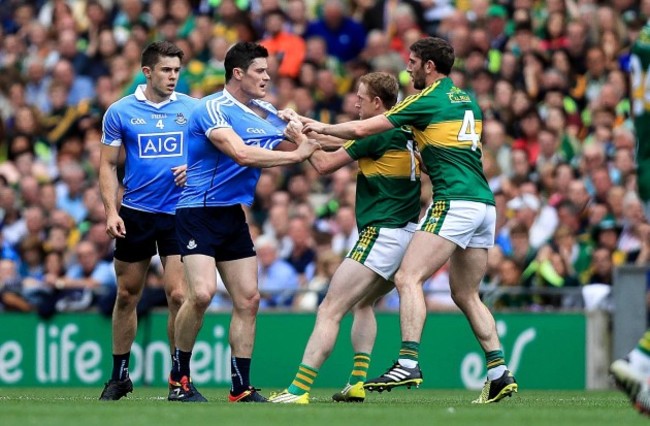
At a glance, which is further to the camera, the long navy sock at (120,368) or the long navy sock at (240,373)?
the long navy sock at (120,368)

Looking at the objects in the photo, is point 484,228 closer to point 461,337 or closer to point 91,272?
point 461,337

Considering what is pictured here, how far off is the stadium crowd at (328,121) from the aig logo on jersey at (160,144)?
4.93 metres

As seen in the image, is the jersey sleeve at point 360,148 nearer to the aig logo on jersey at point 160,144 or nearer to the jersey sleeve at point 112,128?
the aig logo on jersey at point 160,144

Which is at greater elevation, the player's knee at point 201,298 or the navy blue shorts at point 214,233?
the navy blue shorts at point 214,233

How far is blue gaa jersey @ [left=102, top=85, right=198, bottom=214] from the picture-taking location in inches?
523

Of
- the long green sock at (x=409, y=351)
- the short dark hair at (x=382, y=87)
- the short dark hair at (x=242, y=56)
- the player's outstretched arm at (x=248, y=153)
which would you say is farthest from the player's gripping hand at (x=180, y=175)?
the long green sock at (x=409, y=351)

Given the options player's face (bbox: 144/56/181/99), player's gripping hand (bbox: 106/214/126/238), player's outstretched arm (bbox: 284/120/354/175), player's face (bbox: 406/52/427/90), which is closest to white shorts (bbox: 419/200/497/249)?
player's outstretched arm (bbox: 284/120/354/175)

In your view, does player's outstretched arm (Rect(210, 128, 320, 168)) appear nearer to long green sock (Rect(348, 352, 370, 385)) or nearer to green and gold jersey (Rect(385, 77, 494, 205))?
green and gold jersey (Rect(385, 77, 494, 205))

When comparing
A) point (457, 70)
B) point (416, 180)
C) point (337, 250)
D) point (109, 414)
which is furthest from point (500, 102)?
point (109, 414)

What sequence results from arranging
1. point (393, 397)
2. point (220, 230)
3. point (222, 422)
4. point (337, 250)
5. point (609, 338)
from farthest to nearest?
1. point (337, 250)
2. point (609, 338)
3. point (393, 397)
4. point (220, 230)
5. point (222, 422)

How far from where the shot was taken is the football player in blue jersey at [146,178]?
1327cm

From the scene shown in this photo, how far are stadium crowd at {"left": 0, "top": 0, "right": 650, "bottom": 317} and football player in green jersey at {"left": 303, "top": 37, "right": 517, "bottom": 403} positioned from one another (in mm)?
5007

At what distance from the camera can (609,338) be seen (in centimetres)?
1738

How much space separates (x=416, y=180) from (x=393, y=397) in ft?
8.03
